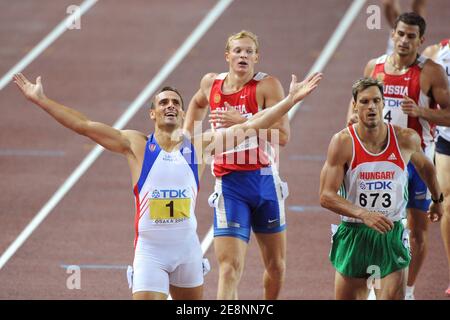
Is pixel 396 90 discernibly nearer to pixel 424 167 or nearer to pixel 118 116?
pixel 424 167

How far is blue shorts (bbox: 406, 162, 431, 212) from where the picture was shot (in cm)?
950

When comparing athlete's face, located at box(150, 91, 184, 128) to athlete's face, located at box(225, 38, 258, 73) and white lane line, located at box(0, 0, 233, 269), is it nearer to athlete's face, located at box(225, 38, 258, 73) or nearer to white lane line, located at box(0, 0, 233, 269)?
athlete's face, located at box(225, 38, 258, 73)

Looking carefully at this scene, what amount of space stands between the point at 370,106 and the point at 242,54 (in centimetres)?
139

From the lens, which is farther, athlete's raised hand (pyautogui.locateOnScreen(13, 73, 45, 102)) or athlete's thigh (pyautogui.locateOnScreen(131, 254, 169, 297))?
athlete's raised hand (pyautogui.locateOnScreen(13, 73, 45, 102))

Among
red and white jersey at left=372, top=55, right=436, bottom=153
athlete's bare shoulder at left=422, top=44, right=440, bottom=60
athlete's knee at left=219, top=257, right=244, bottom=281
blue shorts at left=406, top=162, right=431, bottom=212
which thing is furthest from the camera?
athlete's bare shoulder at left=422, top=44, right=440, bottom=60

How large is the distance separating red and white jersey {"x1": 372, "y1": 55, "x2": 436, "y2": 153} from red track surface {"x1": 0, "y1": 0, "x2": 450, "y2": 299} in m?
1.64

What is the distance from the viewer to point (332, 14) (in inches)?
737

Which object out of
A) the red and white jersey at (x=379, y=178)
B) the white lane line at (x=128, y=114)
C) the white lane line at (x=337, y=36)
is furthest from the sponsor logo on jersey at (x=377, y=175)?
the white lane line at (x=337, y=36)

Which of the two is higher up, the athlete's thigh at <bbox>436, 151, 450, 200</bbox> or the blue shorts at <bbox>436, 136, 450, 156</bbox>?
the blue shorts at <bbox>436, 136, 450, 156</bbox>

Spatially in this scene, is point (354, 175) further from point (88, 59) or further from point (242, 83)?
point (88, 59)

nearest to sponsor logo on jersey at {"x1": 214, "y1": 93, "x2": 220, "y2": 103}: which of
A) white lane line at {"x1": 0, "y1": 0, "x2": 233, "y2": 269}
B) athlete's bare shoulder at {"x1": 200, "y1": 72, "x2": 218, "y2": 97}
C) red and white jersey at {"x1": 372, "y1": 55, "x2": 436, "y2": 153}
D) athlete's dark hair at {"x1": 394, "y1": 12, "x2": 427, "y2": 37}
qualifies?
athlete's bare shoulder at {"x1": 200, "y1": 72, "x2": 218, "y2": 97}

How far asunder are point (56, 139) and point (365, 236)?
7.22 m

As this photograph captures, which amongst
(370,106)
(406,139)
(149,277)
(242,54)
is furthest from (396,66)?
(149,277)
